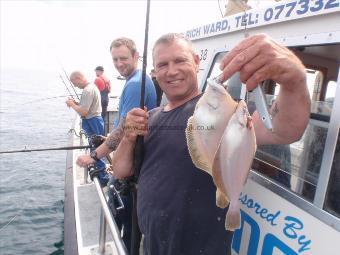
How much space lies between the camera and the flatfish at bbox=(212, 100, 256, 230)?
4.57 ft

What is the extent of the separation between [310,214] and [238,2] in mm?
2967

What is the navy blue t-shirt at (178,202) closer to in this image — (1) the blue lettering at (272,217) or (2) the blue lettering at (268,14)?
(1) the blue lettering at (272,217)

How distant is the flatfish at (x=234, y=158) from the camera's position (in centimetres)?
139

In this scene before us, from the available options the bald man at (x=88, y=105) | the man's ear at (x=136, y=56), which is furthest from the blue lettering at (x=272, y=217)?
the bald man at (x=88, y=105)

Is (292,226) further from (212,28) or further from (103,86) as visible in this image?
(103,86)

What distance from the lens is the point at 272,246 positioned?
2086mm

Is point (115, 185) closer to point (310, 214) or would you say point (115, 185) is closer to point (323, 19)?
point (310, 214)

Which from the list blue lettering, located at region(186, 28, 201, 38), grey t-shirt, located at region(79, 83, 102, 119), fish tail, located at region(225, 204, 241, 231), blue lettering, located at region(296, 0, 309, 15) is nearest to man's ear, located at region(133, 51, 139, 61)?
blue lettering, located at region(186, 28, 201, 38)

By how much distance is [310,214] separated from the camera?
1839 millimetres

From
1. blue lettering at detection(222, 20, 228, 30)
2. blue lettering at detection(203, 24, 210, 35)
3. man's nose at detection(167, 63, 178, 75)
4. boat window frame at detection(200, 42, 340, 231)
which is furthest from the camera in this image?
Answer: blue lettering at detection(203, 24, 210, 35)

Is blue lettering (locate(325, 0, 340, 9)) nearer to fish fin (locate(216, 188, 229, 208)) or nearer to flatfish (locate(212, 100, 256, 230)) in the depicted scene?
flatfish (locate(212, 100, 256, 230))

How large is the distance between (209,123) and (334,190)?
94cm

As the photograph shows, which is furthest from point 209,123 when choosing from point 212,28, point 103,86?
point 103,86

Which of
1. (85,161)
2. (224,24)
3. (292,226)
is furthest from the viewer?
(85,161)
